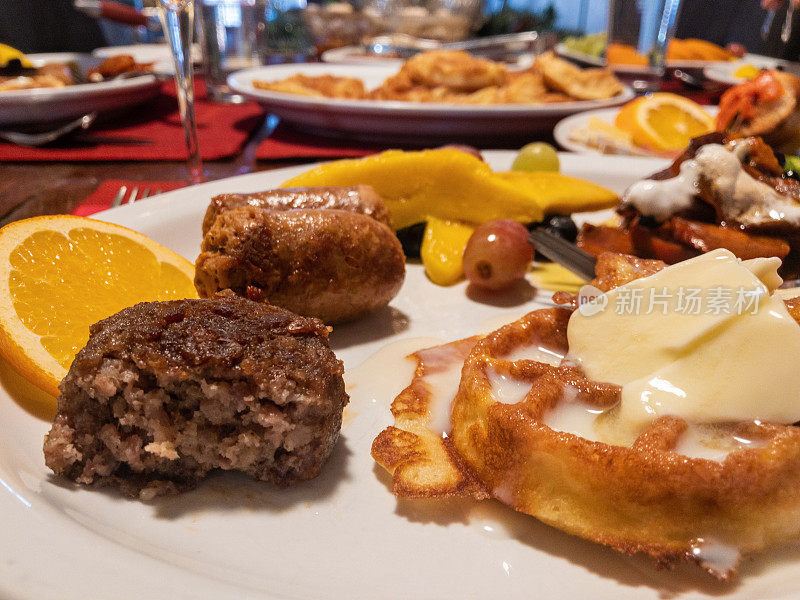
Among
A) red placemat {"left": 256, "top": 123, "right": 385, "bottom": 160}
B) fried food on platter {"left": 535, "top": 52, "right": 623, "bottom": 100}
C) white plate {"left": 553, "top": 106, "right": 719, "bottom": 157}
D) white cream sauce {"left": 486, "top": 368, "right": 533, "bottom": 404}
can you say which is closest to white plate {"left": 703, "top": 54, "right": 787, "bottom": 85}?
white plate {"left": 553, "top": 106, "right": 719, "bottom": 157}

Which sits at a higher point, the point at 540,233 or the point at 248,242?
the point at 248,242

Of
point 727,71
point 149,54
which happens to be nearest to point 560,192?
point 727,71

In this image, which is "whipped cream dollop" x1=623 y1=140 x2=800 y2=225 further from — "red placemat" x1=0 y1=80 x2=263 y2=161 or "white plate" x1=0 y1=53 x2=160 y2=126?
"white plate" x1=0 y1=53 x2=160 y2=126

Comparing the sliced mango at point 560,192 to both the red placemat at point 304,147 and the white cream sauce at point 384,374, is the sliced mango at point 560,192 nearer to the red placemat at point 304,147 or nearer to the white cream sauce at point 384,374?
the white cream sauce at point 384,374

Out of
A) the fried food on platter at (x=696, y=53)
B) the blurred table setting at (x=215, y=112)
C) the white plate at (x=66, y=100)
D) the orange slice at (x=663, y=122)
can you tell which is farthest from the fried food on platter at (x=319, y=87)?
the fried food on platter at (x=696, y=53)

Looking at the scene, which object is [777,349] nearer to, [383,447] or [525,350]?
[525,350]

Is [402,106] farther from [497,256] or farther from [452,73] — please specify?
[497,256]

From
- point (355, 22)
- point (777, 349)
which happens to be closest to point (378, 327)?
point (777, 349)
